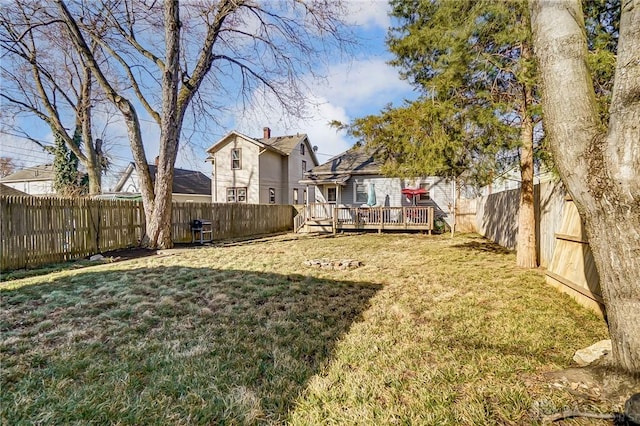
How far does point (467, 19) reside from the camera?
212 inches

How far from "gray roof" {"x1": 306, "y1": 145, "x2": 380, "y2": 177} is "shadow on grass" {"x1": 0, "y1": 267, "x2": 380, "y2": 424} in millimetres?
13400

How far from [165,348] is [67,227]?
6.79m

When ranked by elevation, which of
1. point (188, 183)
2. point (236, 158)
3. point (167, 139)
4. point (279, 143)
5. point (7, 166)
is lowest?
point (167, 139)

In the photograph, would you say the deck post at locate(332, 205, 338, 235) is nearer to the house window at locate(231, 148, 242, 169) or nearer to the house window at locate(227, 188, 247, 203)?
the house window at locate(227, 188, 247, 203)

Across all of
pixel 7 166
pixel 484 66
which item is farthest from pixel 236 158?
pixel 7 166

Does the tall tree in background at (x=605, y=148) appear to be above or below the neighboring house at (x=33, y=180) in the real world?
below

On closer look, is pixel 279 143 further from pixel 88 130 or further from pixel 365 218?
pixel 88 130

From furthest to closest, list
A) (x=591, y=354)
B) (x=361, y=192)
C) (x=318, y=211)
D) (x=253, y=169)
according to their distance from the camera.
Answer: (x=253, y=169)
(x=361, y=192)
(x=318, y=211)
(x=591, y=354)

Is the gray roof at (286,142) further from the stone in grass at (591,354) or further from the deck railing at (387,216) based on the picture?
the stone in grass at (591,354)

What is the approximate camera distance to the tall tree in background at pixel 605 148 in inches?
73.6

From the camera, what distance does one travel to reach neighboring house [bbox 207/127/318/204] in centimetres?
2162

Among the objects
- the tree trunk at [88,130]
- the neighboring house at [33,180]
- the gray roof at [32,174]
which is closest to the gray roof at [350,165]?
the tree trunk at [88,130]

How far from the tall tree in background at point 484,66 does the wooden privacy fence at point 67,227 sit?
342 inches

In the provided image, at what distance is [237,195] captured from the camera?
2222 cm
